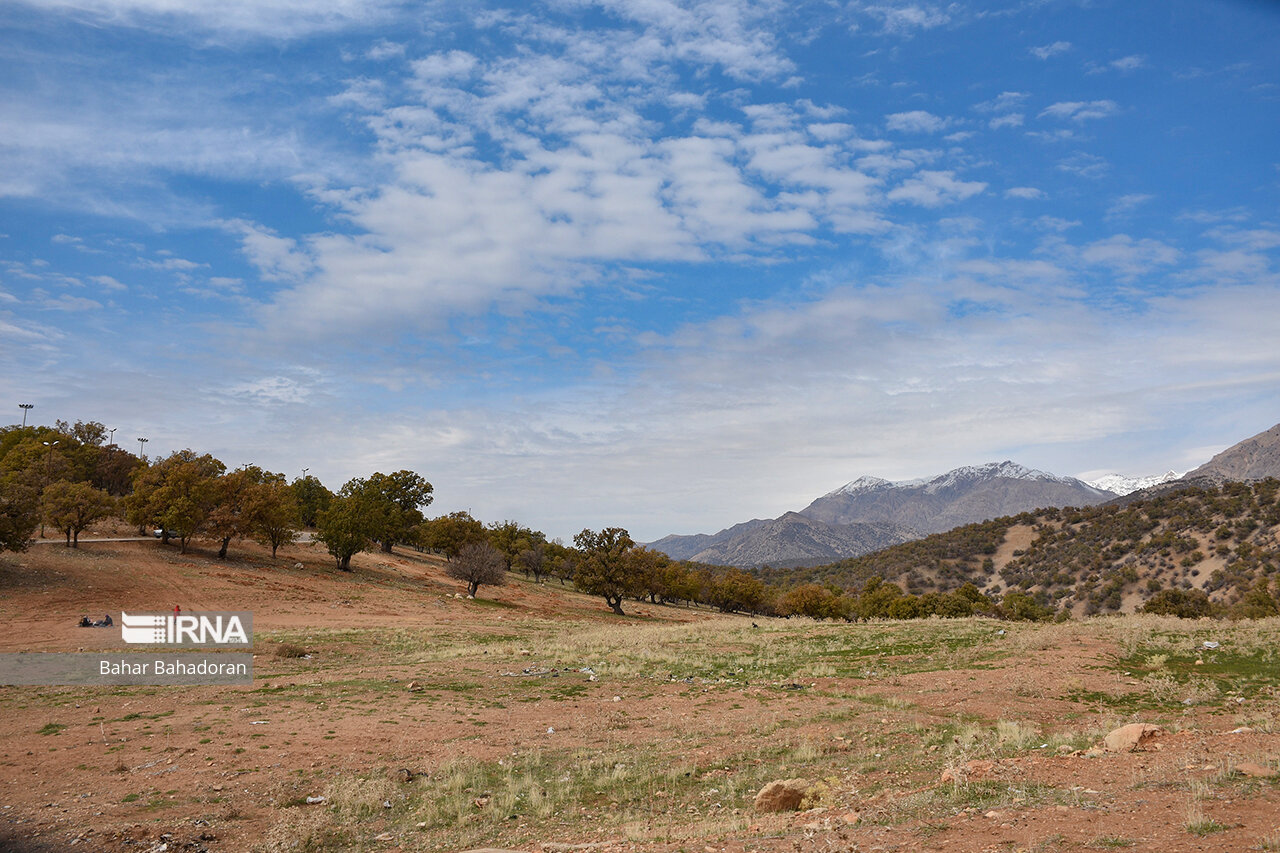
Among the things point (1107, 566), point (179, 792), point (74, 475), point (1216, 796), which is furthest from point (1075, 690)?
point (74, 475)

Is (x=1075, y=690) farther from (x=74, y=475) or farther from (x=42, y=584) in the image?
(x=74, y=475)

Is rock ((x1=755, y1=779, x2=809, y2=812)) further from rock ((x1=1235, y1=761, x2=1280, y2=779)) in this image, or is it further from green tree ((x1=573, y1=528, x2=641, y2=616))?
green tree ((x1=573, y1=528, x2=641, y2=616))

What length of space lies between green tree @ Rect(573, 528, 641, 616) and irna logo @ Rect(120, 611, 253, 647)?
32.1 metres

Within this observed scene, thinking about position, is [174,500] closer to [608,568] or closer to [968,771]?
[608,568]

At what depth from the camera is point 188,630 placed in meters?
29.3

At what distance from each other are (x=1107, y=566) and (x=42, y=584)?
95152 millimetres

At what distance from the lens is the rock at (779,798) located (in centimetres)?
944

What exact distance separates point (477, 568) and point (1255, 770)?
54693 millimetres

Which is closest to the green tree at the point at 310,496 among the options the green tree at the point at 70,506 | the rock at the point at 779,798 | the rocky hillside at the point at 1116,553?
the green tree at the point at 70,506

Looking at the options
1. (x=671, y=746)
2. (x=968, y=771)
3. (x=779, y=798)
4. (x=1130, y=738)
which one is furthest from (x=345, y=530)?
(x=1130, y=738)

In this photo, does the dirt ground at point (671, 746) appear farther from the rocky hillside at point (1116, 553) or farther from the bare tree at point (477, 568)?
the rocky hillside at point (1116, 553)

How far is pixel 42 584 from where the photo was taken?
38.2m

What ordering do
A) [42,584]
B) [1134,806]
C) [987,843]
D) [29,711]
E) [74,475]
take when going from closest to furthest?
[987,843], [1134,806], [29,711], [42,584], [74,475]

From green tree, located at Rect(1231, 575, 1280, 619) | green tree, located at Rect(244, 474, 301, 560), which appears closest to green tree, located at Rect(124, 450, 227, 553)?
green tree, located at Rect(244, 474, 301, 560)
